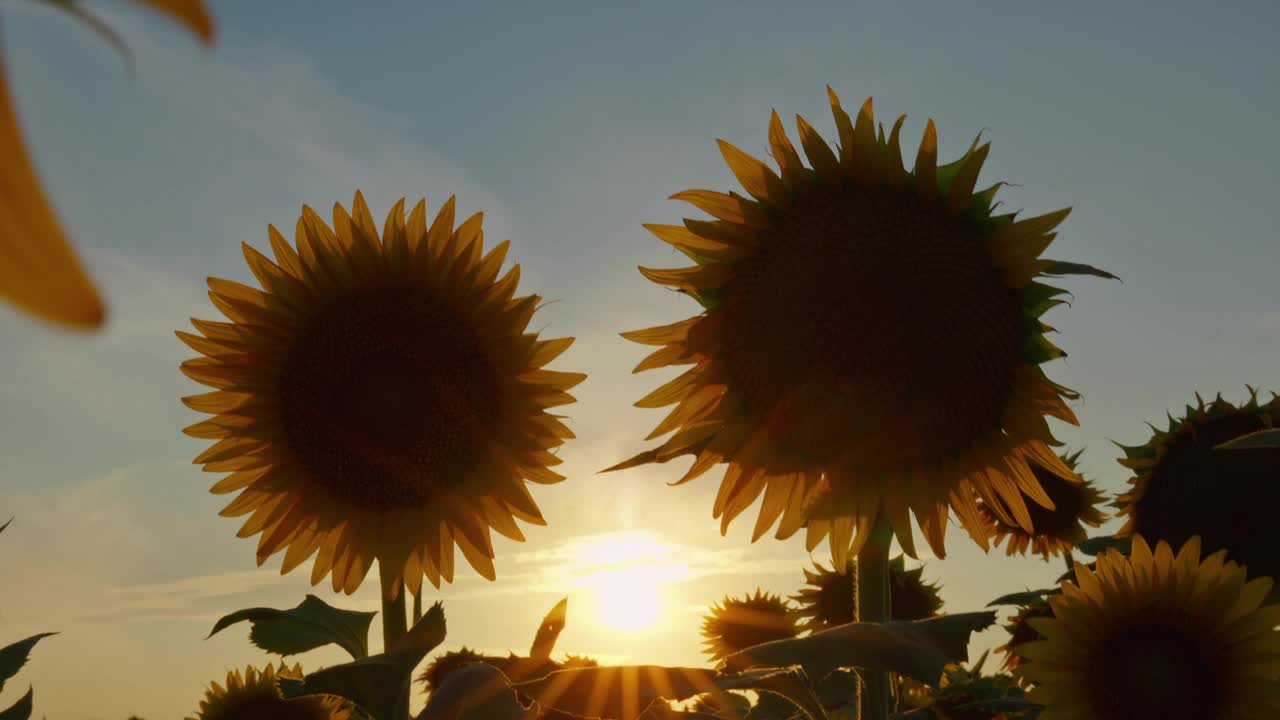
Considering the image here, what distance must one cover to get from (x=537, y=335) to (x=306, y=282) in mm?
876

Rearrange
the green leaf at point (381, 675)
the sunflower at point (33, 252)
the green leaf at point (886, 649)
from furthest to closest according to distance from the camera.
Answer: the green leaf at point (381, 675) < the green leaf at point (886, 649) < the sunflower at point (33, 252)

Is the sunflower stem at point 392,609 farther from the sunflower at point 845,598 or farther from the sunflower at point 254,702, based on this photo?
the sunflower at point 845,598

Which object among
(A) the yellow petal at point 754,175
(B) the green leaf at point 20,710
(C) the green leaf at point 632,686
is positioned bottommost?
(C) the green leaf at point 632,686

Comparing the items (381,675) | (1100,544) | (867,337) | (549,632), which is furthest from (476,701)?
(1100,544)

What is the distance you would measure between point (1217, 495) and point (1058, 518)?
1677mm

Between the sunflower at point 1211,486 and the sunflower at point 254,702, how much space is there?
13.6 feet

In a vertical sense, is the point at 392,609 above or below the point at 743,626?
below

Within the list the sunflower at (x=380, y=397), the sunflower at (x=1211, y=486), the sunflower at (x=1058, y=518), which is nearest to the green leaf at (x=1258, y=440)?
the sunflower at (x=380, y=397)

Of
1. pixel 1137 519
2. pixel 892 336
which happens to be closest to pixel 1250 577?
pixel 1137 519

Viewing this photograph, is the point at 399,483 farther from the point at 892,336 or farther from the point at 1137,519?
the point at 1137,519

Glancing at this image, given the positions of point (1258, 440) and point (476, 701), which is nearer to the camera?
point (476, 701)

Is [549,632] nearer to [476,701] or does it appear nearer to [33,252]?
[476,701]

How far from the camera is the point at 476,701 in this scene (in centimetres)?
197

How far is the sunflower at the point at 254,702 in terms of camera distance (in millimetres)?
4098
